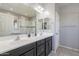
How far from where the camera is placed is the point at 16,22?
2.61m

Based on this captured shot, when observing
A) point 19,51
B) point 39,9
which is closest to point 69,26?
point 39,9

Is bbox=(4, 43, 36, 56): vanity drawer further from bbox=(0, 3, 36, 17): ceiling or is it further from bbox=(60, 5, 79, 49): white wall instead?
bbox=(60, 5, 79, 49): white wall

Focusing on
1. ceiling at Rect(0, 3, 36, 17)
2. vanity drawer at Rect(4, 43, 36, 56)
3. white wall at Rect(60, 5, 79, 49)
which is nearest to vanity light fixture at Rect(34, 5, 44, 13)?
ceiling at Rect(0, 3, 36, 17)

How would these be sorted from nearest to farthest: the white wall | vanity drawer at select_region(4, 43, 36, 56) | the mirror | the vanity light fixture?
vanity drawer at select_region(4, 43, 36, 56)
the mirror
the vanity light fixture
the white wall

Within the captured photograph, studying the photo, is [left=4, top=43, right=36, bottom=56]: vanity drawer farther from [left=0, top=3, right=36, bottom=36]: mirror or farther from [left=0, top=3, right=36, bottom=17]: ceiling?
[left=0, top=3, right=36, bottom=17]: ceiling

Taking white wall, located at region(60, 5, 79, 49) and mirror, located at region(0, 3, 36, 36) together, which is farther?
white wall, located at region(60, 5, 79, 49)

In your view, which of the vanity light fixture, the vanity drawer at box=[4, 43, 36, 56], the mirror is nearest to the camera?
the vanity drawer at box=[4, 43, 36, 56]

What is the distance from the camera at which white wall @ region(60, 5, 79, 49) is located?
529 centimetres

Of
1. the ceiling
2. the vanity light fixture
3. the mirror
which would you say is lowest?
the mirror

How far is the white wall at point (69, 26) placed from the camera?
529cm

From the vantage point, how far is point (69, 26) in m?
5.56

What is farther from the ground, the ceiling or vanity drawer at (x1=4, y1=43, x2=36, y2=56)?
the ceiling

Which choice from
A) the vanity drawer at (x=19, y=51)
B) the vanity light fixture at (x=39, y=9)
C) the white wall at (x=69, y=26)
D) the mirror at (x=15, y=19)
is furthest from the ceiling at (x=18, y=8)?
the white wall at (x=69, y=26)

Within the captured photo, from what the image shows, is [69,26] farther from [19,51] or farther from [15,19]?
[19,51]
